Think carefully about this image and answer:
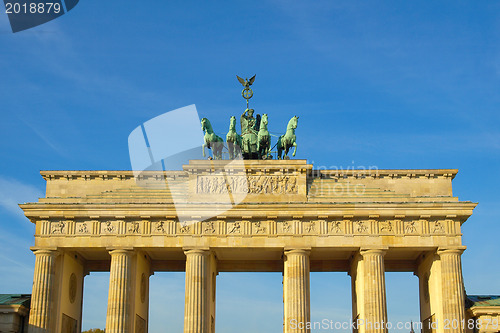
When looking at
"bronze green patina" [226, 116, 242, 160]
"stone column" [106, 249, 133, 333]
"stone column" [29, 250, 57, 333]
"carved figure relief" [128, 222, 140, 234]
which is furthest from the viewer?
"bronze green patina" [226, 116, 242, 160]

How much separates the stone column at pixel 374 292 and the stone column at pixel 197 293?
912 cm

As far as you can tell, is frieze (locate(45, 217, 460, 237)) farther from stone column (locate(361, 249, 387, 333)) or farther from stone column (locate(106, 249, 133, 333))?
stone column (locate(106, 249, 133, 333))

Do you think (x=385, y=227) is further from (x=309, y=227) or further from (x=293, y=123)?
(x=293, y=123)

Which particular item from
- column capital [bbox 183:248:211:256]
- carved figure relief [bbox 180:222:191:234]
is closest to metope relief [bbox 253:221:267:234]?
column capital [bbox 183:248:211:256]

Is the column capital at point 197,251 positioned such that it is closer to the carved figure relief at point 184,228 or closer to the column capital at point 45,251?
the carved figure relief at point 184,228

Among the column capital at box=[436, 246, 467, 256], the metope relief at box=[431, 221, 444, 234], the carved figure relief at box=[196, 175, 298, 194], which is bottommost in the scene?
the column capital at box=[436, 246, 467, 256]

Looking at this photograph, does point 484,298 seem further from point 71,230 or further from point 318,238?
point 71,230

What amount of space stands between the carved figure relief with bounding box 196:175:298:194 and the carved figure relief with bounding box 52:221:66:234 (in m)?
8.23

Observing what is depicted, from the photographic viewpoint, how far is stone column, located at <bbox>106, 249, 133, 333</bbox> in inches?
1736

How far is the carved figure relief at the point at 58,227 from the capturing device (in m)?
45.9

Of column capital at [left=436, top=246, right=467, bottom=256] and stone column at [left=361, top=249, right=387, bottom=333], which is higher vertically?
column capital at [left=436, top=246, right=467, bottom=256]

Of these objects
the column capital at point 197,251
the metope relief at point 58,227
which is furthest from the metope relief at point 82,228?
the column capital at point 197,251

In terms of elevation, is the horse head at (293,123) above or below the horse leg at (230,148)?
above

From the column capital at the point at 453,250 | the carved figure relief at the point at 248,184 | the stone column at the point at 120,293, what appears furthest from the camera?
the carved figure relief at the point at 248,184
